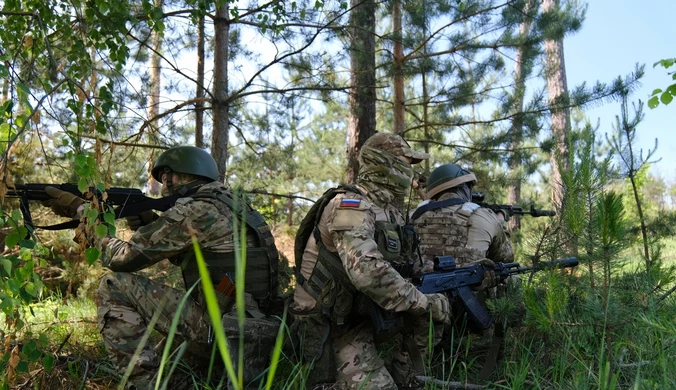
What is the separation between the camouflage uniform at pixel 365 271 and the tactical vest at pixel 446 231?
72cm

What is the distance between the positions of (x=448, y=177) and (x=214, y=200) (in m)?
2.07

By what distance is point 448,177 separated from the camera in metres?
4.91

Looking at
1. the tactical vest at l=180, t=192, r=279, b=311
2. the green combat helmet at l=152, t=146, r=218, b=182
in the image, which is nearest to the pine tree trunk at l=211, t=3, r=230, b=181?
the green combat helmet at l=152, t=146, r=218, b=182

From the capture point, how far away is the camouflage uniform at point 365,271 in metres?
3.34

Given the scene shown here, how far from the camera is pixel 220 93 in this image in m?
5.68

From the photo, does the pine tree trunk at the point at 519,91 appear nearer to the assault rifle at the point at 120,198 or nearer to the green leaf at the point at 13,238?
the assault rifle at the point at 120,198

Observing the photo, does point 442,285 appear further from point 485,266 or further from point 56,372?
point 56,372

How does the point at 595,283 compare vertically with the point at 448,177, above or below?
below

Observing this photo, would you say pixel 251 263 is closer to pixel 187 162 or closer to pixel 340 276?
pixel 340 276

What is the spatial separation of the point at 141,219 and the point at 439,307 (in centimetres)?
207

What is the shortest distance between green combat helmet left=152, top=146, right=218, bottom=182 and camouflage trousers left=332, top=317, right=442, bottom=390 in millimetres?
1422

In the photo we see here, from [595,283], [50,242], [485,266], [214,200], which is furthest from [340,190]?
[50,242]

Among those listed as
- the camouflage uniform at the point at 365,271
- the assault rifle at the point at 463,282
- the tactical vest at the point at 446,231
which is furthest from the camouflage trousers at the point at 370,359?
the tactical vest at the point at 446,231

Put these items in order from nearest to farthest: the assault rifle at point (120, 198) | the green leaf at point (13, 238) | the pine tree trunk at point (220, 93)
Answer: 1. the green leaf at point (13, 238)
2. the assault rifle at point (120, 198)
3. the pine tree trunk at point (220, 93)
